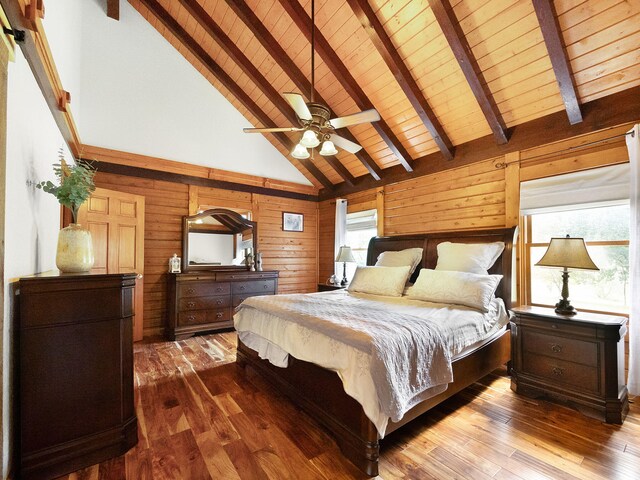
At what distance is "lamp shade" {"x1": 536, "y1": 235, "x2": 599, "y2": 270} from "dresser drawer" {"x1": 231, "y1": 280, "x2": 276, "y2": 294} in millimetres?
3592

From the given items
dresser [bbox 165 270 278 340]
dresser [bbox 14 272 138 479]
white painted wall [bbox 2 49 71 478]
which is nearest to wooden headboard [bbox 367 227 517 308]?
dresser [bbox 165 270 278 340]

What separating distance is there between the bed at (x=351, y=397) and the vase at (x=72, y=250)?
61.4 inches

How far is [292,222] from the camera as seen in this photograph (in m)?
5.64

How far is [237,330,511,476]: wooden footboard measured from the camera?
1.60 m

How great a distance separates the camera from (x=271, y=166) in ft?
17.6

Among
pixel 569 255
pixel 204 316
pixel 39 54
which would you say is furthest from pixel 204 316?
pixel 569 255

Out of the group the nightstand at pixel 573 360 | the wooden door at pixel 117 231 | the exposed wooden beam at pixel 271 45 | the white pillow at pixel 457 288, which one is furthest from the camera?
the wooden door at pixel 117 231

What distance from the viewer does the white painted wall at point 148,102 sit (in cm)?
385

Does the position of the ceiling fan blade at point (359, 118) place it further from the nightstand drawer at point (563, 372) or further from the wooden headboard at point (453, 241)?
the nightstand drawer at point (563, 372)

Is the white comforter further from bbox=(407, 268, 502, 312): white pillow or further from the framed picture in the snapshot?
the framed picture

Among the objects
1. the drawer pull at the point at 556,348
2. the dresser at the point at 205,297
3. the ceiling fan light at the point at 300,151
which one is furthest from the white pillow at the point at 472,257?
the dresser at the point at 205,297

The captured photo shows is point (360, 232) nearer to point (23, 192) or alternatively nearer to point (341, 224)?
point (341, 224)

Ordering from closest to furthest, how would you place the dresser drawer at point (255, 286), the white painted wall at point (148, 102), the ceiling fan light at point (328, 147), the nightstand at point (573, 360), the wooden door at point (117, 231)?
1. the nightstand at point (573, 360)
2. the ceiling fan light at point (328, 147)
3. the wooden door at point (117, 231)
4. the white painted wall at point (148, 102)
5. the dresser drawer at point (255, 286)

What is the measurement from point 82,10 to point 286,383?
5.15 meters
